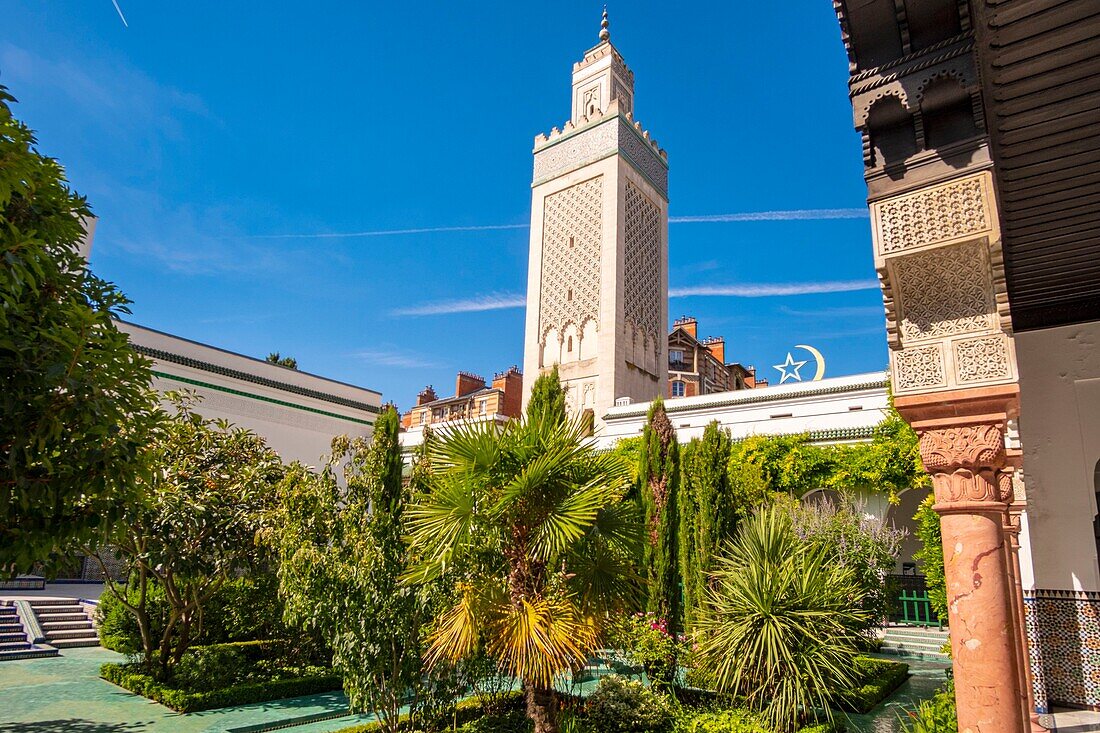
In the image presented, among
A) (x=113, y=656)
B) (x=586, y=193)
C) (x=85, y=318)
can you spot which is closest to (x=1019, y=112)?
(x=85, y=318)

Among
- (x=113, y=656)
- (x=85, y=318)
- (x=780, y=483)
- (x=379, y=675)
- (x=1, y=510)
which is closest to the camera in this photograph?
(x=1, y=510)

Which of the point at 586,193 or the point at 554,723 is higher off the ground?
the point at 586,193

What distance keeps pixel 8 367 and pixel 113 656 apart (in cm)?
1095

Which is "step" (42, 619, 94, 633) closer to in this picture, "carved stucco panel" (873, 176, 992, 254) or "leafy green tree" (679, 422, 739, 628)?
"leafy green tree" (679, 422, 739, 628)

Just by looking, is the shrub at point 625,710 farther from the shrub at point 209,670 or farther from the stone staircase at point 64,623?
the stone staircase at point 64,623

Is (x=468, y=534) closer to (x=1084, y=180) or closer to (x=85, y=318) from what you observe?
(x=85, y=318)

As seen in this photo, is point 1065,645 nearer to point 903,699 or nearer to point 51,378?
point 903,699

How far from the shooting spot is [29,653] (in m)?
11.2

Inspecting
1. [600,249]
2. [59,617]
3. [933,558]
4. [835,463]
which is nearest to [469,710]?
[933,558]

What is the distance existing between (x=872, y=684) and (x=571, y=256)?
1705 cm

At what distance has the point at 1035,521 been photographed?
8.03 metres

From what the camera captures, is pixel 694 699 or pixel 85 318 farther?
pixel 694 699

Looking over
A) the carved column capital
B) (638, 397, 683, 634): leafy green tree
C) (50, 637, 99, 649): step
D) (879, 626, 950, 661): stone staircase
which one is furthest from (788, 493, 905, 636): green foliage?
(50, 637, 99, 649): step

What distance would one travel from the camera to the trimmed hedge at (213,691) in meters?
8.32
